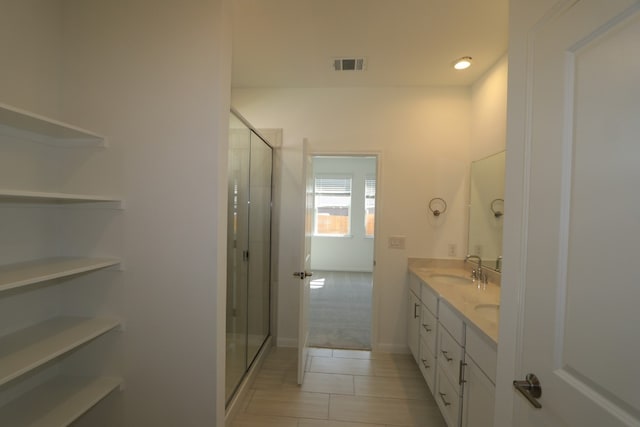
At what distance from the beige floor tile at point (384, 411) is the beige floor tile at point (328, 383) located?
0.09m

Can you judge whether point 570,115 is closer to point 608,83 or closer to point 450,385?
point 608,83

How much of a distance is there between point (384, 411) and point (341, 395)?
1.10 feet

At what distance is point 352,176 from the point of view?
611 centimetres

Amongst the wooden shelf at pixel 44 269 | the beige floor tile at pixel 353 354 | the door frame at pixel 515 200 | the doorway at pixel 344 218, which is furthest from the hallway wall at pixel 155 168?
the doorway at pixel 344 218

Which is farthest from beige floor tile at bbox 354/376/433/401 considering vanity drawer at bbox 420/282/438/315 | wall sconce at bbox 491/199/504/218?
wall sconce at bbox 491/199/504/218

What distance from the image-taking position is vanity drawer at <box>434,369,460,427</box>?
1584mm

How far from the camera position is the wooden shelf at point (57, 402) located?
3.85 ft

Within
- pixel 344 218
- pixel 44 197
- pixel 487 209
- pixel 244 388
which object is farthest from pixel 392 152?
pixel 344 218

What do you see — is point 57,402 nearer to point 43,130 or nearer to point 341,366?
point 43,130

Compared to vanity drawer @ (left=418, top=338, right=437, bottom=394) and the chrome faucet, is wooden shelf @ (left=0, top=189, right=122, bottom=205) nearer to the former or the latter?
vanity drawer @ (left=418, top=338, right=437, bottom=394)

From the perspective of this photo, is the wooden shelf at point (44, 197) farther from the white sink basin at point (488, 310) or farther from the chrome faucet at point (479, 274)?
the chrome faucet at point (479, 274)

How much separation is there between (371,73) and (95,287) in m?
2.60

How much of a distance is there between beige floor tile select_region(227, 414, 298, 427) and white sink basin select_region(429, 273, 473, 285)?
5.16 ft

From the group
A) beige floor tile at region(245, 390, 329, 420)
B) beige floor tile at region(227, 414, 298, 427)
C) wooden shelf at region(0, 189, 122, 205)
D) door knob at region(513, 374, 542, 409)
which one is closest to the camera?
door knob at region(513, 374, 542, 409)
